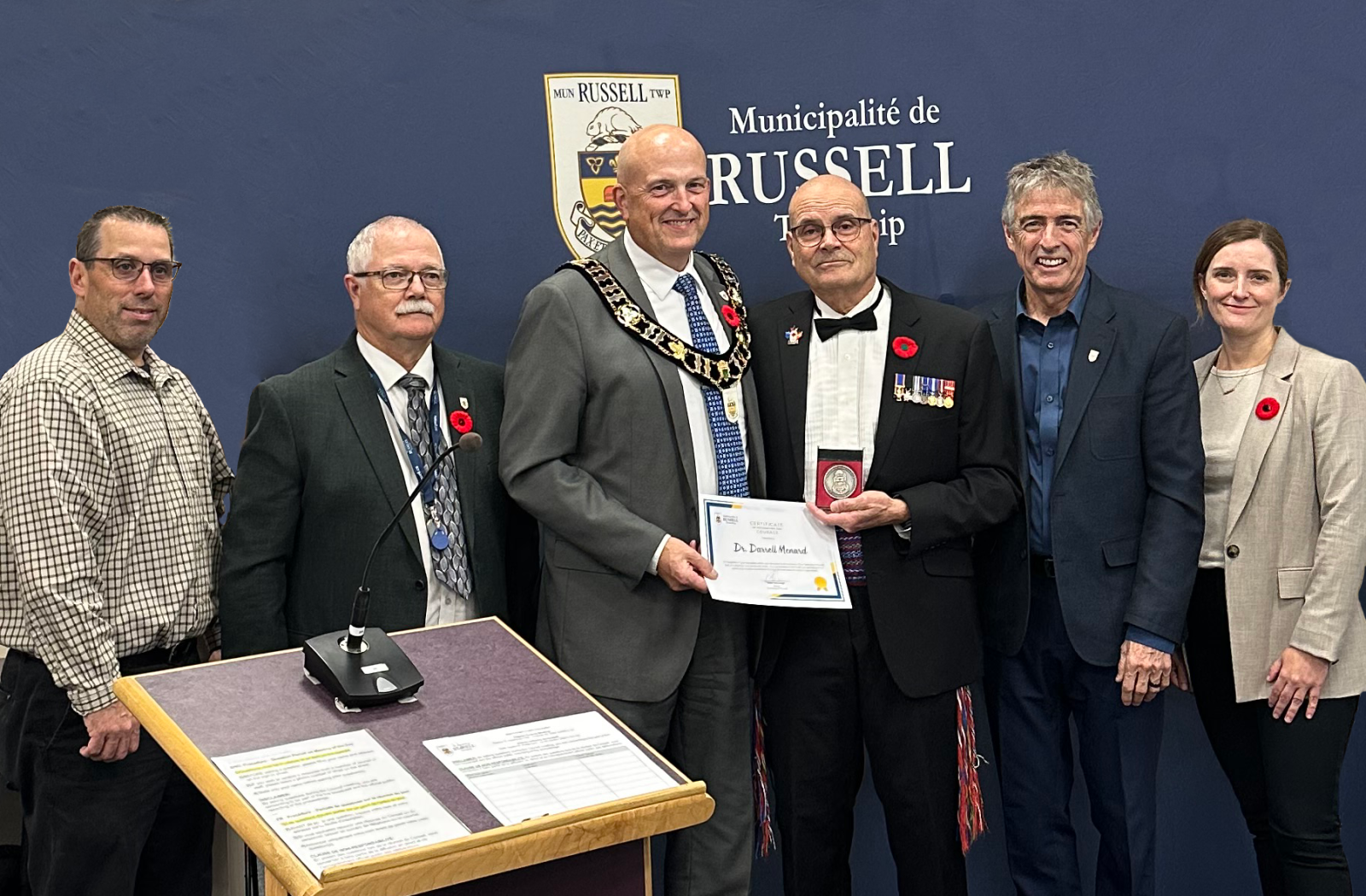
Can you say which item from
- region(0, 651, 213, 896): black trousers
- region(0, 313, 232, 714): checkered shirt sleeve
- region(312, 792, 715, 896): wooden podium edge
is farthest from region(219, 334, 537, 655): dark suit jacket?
region(312, 792, 715, 896): wooden podium edge

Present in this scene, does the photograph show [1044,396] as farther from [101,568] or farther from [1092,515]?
[101,568]

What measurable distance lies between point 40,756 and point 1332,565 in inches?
122

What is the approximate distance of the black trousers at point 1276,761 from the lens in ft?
11.0

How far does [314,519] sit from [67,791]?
804mm

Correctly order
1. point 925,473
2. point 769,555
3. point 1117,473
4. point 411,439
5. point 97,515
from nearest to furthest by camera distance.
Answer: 1. point 97,515
2. point 769,555
3. point 411,439
4. point 925,473
5. point 1117,473

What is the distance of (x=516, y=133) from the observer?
3852 millimetres

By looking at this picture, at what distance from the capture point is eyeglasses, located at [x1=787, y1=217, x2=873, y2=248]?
3.29m

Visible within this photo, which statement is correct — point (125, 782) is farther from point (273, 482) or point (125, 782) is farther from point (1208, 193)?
point (1208, 193)

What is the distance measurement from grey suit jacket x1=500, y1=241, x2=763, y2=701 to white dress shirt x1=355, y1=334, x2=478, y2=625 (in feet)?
0.71

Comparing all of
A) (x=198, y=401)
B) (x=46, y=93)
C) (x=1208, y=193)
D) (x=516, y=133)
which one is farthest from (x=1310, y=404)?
(x=46, y=93)

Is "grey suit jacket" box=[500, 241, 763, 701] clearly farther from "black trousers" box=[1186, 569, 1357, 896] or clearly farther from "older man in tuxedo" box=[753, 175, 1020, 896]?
"black trousers" box=[1186, 569, 1357, 896]

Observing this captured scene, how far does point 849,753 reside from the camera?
3406 millimetres

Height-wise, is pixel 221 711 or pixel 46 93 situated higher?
pixel 46 93

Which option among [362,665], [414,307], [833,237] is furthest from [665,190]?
[362,665]
